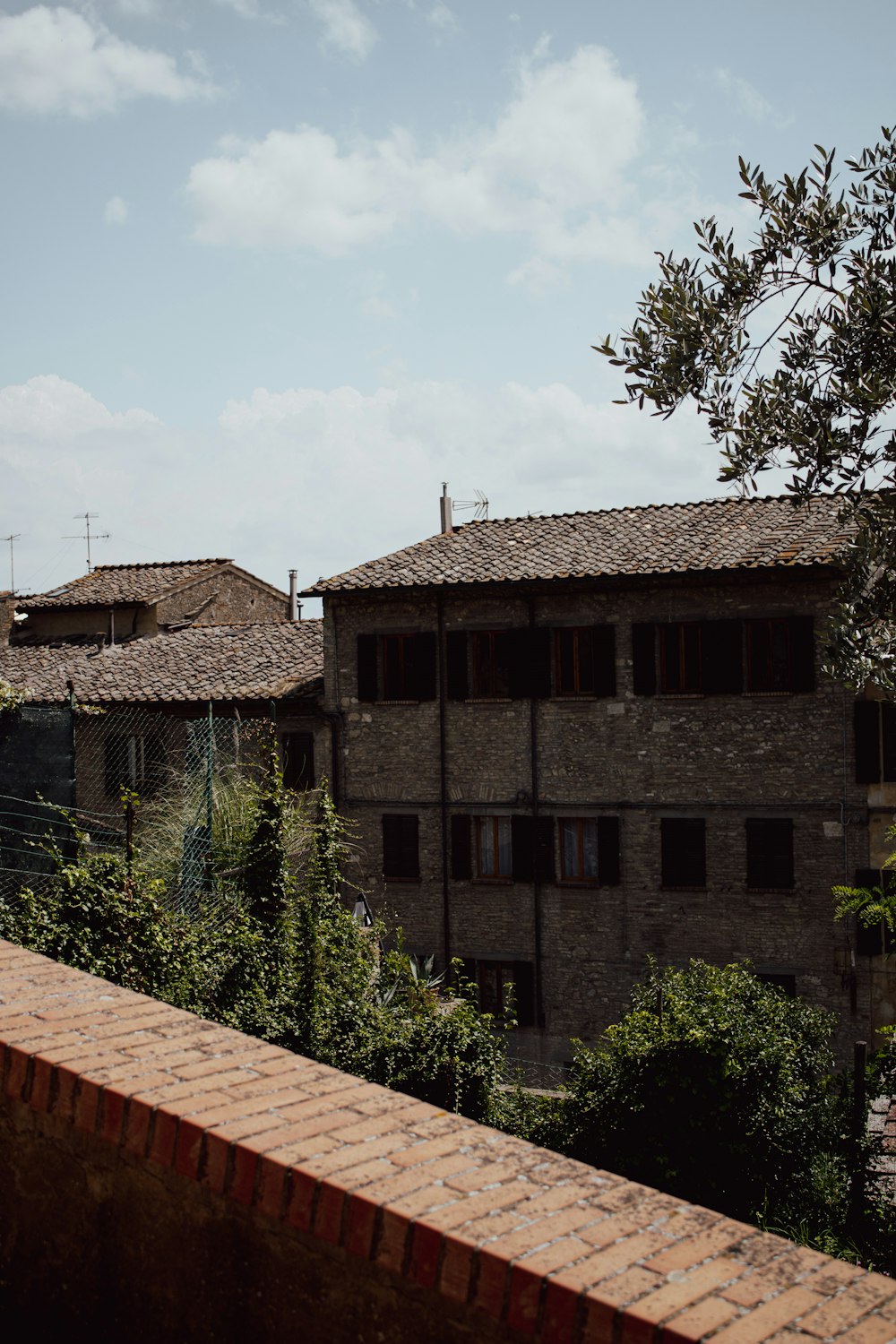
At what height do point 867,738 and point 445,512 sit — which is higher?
point 445,512

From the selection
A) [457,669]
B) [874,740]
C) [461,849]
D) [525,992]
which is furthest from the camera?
[457,669]

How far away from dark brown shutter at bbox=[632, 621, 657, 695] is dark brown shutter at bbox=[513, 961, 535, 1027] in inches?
197

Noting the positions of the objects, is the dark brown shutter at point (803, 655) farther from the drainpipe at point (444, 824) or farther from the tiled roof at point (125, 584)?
the tiled roof at point (125, 584)

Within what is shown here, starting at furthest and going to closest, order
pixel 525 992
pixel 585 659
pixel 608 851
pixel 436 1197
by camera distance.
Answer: pixel 525 992 → pixel 585 659 → pixel 608 851 → pixel 436 1197

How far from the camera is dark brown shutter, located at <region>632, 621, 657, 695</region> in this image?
20078mm

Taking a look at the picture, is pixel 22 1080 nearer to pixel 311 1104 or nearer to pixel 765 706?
pixel 311 1104

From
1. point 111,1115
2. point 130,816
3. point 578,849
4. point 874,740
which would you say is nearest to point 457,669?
point 578,849

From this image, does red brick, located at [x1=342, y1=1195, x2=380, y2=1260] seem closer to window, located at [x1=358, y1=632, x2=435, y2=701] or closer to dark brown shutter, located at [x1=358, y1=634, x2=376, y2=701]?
window, located at [x1=358, y1=632, x2=435, y2=701]

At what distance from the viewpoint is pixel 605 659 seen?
20484 mm


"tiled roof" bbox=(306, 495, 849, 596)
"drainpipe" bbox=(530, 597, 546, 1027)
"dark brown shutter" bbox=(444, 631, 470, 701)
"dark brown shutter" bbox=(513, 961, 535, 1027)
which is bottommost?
"dark brown shutter" bbox=(513, 961, 535, 1027)

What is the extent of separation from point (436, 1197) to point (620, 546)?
19.5 meters

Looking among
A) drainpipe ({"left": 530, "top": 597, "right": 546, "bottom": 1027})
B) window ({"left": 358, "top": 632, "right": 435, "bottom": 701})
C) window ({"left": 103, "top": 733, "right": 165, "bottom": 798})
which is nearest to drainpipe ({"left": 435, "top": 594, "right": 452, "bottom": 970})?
window ({"left": 358, "top": 632, "right": 435, "bottom": 701})

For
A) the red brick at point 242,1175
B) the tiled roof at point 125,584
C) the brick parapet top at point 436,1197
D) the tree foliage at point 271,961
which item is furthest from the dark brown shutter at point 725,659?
the red brick at point 242,1175

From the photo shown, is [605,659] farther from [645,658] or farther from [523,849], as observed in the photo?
[523,849]
